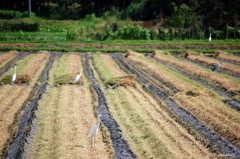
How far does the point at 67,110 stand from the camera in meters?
14.6

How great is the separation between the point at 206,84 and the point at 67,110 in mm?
10429

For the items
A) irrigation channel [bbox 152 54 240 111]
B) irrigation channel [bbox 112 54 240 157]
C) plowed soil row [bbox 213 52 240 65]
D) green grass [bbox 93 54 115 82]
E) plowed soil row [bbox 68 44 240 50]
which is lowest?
irrigation channel [bbox 112 54 240 157]

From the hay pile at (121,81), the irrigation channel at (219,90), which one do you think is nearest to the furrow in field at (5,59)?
the hay pile at (121,81)

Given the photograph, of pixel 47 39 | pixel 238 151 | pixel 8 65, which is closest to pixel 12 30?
pixel 47 39

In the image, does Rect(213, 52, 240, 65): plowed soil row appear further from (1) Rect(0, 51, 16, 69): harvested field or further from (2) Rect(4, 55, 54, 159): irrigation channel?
(1) Rect(0, 51, 16, 69): harvested field

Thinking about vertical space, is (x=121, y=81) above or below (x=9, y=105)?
above

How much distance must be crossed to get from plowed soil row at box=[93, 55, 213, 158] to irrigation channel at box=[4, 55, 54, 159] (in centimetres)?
354

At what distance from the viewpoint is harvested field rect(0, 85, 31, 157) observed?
1196cm

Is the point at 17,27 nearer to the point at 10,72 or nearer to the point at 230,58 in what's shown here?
the point at 10,72

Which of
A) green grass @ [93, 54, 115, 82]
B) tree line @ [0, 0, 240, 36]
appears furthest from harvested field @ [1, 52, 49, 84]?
tree line @ [0, 0, 240, 36]

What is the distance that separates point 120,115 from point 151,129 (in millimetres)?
2410

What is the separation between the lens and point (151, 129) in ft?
40.5

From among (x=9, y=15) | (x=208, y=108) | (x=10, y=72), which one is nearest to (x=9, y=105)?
(x=208, y=108)

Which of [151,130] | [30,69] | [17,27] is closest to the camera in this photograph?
[151,130]
